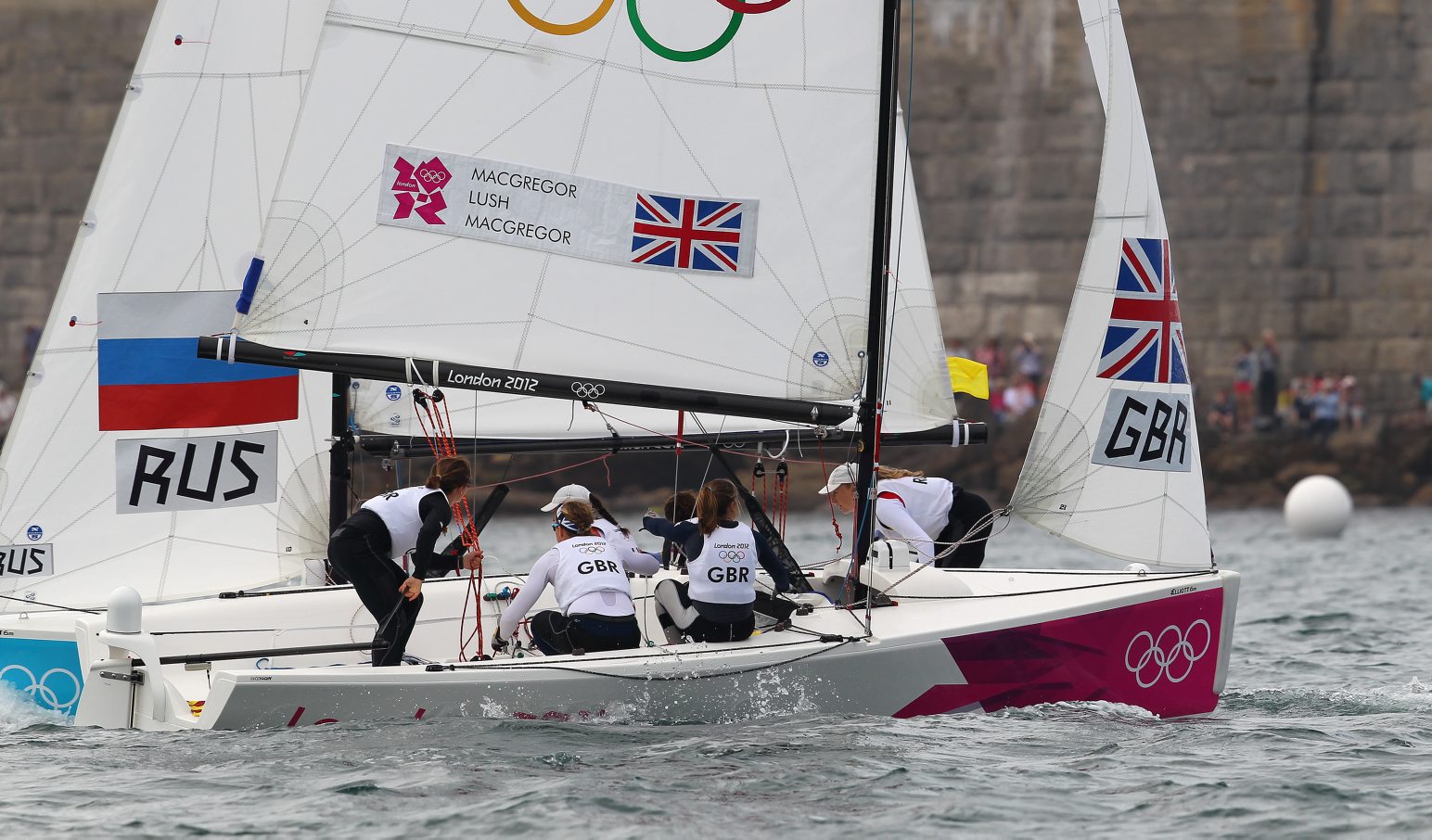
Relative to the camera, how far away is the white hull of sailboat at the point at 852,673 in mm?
6637

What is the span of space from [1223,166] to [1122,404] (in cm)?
1580

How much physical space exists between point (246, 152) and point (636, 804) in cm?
430

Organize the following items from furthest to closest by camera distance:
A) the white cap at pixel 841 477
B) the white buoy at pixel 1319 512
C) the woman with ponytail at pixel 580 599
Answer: the white buoy at pixel 1319 512
the white cap at pixel 841 477
the woman with ponytail at pixel 580 599

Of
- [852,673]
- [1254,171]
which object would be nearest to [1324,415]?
[1254,171]

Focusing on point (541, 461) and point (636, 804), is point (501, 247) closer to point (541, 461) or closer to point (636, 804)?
point (636, 804)

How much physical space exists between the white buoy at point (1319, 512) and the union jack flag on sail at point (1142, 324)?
10616mm

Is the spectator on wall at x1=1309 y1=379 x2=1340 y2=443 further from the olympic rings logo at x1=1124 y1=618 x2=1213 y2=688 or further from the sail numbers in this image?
the sail numbers

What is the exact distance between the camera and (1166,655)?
7586 millimetres

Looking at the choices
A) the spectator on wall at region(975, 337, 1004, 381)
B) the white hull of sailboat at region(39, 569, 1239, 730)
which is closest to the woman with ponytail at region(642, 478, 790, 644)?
the white hull of sailboat at region(39, 569, 1239, 730)

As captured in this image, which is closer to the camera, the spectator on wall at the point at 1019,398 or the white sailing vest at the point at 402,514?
the white sailing vest at the point at 402,514

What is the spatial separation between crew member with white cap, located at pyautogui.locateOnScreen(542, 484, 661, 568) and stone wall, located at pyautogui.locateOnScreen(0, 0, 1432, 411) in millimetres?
15505

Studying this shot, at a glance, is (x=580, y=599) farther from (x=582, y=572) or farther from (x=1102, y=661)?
(x=1102, y=661)

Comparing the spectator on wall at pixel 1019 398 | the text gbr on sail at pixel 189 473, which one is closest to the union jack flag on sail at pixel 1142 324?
the text gbr on sail at pixel 189 473

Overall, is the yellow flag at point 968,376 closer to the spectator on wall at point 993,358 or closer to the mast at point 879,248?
the mast at point 879,248
